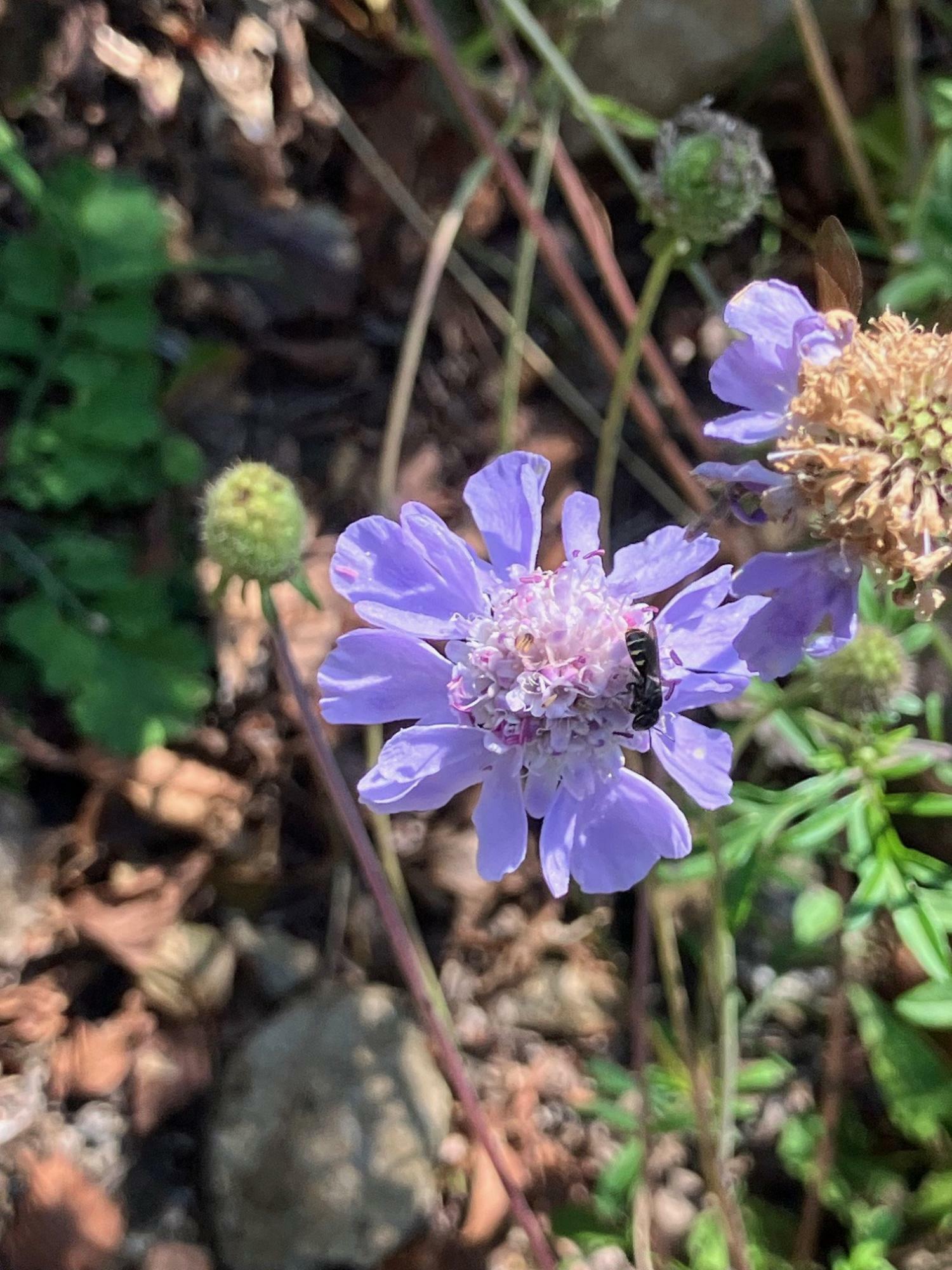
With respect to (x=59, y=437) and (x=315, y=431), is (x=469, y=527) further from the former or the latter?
(x=59, y=437)

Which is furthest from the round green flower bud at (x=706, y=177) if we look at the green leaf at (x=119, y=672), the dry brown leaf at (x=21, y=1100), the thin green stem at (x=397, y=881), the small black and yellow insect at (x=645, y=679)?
the dry brown leaf at (x=21, y=1100)

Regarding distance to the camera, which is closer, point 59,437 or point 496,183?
point 59,437

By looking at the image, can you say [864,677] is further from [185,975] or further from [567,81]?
[185,975]

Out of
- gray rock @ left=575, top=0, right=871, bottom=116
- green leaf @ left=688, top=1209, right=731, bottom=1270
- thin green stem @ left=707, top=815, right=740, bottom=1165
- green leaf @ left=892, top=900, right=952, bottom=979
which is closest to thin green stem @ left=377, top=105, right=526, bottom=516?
gray rock @ left=575, top=0, right=871, bottom=116

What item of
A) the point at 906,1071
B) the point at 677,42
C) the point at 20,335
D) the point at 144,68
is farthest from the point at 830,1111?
the point at 144,68

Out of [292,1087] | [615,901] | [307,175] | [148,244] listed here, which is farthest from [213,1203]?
[307,175]

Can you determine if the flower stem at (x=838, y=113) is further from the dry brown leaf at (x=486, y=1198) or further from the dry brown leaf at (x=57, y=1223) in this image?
the dry brown leaf at (x=57, y=1223)

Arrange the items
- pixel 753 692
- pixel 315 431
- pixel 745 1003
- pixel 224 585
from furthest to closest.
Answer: pixel 315 431
pixel 745 1003
pixel 753 692
pixel 224 585
